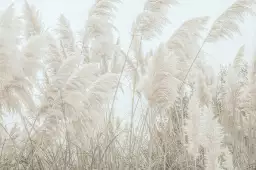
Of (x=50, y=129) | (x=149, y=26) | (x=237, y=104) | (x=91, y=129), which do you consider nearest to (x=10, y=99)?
(x=50, y=129)

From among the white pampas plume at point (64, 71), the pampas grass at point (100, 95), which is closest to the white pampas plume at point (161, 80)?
the pampas grass at point (100, 95)

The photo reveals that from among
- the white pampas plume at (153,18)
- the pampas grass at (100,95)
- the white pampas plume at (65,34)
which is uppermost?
the white pampas plume at (65,34)

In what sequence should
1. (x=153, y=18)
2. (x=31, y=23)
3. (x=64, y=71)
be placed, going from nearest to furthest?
(x=64, y=71) → (x=153, y=18) → (x=31, y=23)

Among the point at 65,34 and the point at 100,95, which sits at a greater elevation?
the point at 65,34

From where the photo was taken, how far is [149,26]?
3424 millimetres

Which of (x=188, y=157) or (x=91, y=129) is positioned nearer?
(x=91, y=129)

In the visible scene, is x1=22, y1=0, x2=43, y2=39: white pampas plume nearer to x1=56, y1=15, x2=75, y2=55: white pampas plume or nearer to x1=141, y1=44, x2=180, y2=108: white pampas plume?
x1=56, y1=15, x2=75, y2=55: white pampas plume

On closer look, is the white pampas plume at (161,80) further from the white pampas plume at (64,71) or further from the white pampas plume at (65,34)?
the white pampas plume at (65,34)

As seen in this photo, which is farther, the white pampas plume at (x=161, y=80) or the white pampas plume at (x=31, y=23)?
the white pampas plume at (x=31, y=23)

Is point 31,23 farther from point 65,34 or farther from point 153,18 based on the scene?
point 153,18

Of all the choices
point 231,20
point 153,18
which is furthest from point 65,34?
point 231,20

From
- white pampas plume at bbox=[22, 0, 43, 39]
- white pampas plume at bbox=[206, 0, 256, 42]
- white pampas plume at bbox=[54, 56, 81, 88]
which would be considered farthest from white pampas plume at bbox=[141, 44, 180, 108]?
white pampas plume at bbox=[22, 0, 43, 39]

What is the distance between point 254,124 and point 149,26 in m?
1.02

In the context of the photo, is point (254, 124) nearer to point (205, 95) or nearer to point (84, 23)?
point (205, 95)
